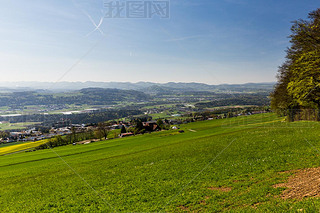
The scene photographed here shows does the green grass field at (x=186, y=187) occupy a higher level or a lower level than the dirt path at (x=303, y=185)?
lower

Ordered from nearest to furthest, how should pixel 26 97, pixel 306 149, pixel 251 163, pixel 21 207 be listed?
pixel 21 207 → pixel 251 163 → pixel 306 149 → pixel 26 97

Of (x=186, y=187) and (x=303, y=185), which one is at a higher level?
(x=303, y=185)

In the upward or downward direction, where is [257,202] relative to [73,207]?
upward

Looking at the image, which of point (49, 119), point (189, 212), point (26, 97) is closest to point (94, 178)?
point (189, 212)

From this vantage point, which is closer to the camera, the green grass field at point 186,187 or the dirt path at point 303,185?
the dirt path at point 303,185

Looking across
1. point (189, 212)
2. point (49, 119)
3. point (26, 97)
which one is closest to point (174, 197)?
point (189, 212)

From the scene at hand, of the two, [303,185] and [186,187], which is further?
[186,187]

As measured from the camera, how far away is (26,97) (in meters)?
174

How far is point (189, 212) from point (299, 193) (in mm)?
5148

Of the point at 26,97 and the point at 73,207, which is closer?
the point at 73,207

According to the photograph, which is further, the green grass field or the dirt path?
the green grass field

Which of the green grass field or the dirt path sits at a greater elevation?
the dirt path

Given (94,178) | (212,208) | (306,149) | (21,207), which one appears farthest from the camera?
(94,178)

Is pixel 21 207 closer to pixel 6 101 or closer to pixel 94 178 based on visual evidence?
pixel 94 178
